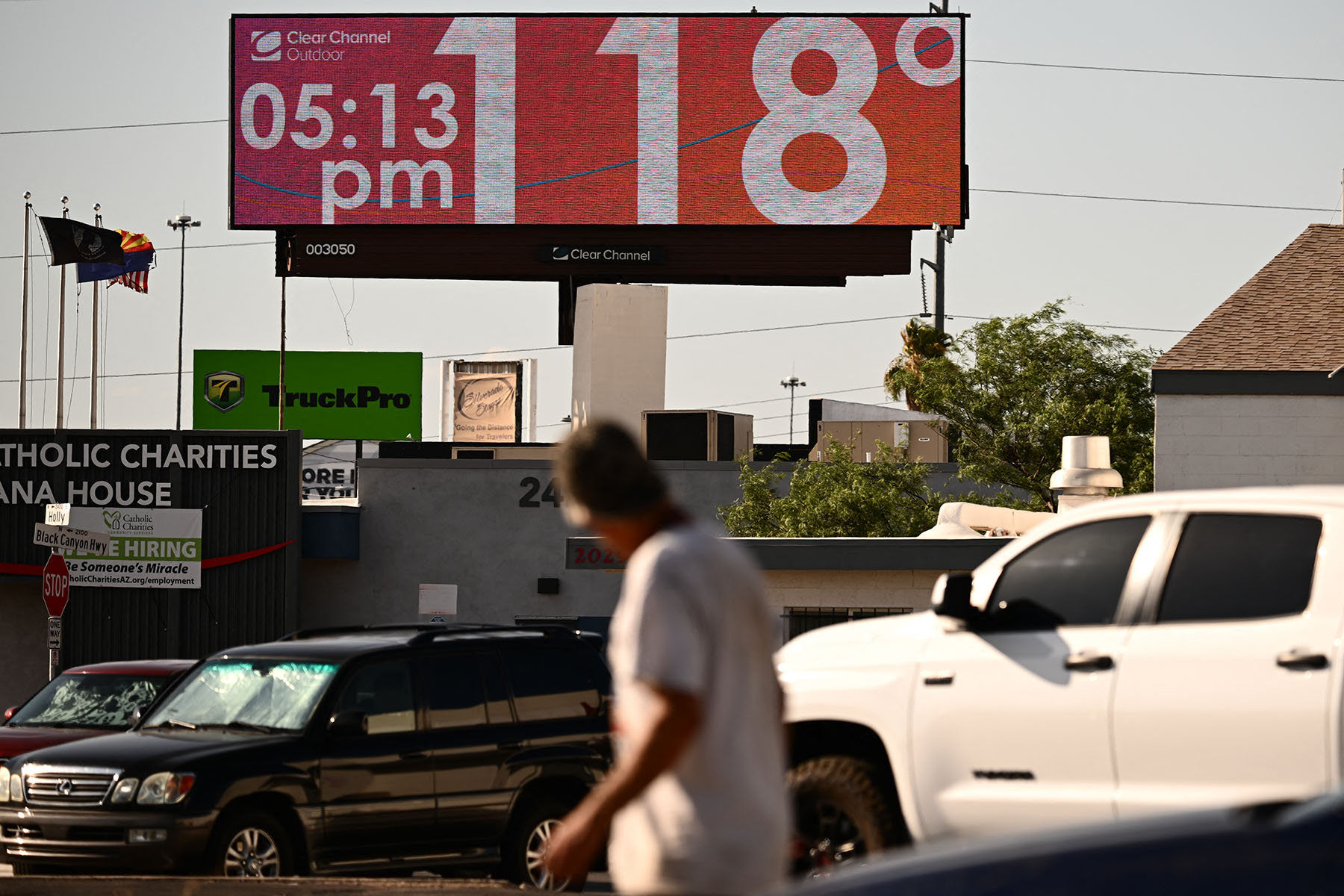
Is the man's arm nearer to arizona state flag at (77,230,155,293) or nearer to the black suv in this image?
the black suv

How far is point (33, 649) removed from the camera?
116 ft

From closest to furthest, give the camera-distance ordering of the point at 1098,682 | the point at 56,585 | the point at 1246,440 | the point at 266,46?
the point at 1098,682 < the point at 1246,440 < the point at 56,585 < the point at 266,46

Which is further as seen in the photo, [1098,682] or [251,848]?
[251,848]

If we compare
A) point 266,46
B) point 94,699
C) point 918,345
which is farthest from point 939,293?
point 94,699

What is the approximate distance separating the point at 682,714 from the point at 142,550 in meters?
33.1

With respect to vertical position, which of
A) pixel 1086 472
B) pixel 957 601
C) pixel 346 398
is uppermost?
pixel 346 398

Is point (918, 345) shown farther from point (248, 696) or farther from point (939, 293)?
point (248, 696)

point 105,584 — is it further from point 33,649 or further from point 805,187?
point 805,187

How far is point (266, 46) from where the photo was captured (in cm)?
3991

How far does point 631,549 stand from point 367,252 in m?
35.7

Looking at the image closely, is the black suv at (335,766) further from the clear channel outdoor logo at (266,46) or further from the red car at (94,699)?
the clear channel outdoor logo at (266,46)

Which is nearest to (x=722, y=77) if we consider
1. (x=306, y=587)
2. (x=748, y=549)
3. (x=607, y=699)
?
(x=306, y=587)

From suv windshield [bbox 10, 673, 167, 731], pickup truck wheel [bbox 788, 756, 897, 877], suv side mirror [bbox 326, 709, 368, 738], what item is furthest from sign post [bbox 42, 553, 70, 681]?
pickup truck wheel [bbox 788, 756, 897, 877]

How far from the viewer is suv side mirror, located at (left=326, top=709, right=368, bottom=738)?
412 inches
